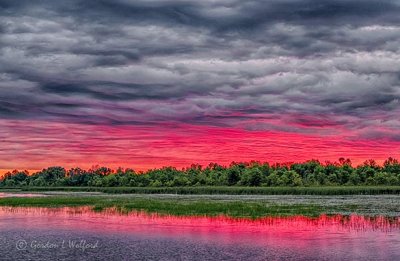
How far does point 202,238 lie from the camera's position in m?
30.0

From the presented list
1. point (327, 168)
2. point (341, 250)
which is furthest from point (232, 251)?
point (327, 168)

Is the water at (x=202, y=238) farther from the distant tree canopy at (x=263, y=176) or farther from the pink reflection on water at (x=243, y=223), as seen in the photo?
the distant tree canopy at (x=263, y=176)

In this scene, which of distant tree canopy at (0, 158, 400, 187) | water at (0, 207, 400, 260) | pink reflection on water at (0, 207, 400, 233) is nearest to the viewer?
water at (0, 207, 400, 260)

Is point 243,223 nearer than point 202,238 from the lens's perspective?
No

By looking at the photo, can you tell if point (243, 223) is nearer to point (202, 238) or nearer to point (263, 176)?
point (202, 238)

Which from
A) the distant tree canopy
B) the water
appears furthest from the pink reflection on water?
the distant tree canopy

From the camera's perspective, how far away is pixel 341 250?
25281mm

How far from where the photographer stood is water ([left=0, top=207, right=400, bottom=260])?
24595 mm

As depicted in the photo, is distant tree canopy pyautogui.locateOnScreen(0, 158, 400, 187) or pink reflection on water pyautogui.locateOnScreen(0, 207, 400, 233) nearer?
pink reflection on water pyautogui.locateOnScreen(0, 207, 400, 233)

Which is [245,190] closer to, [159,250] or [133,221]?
[133,221]

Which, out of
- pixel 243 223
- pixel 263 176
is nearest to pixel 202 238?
pixel 243 223

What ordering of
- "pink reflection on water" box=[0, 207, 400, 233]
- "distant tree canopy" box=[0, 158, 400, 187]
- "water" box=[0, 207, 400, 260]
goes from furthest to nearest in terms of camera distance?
"distant tree canopy" box=[0, 158, 400, 187] < "pink reflection on water" box=[0, 207, 400, 233] < "water" box=[0, 207, 400, 260]

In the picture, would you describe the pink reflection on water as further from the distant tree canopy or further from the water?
the distant tree canopy

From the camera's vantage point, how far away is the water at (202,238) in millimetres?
24595
